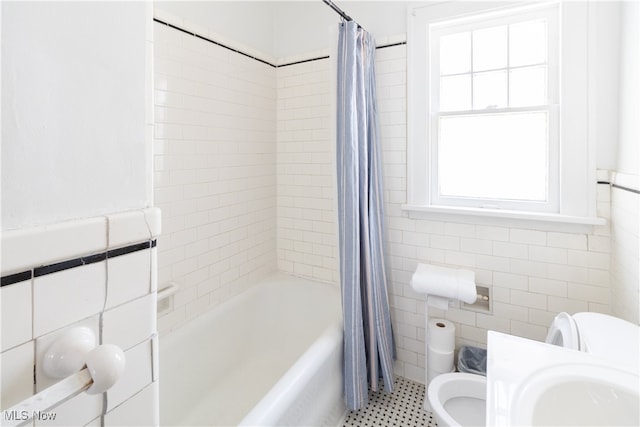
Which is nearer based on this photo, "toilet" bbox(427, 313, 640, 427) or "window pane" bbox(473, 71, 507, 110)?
"toilet" bbox(427, 313, 640, 427)

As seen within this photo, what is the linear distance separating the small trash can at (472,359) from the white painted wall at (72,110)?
1.97 metres

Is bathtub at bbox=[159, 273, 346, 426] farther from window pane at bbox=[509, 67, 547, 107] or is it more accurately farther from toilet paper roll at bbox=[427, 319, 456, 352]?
window pane at bbox=[509, 67, 547, 107]

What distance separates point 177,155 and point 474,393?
207 cm

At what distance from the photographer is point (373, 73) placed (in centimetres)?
202

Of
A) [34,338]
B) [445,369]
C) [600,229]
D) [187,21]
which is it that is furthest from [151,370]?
[600,229]

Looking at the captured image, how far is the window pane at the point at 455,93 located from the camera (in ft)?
6.56

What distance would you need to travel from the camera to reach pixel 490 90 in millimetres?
1945

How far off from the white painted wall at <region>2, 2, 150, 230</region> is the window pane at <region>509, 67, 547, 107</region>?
6.56ft

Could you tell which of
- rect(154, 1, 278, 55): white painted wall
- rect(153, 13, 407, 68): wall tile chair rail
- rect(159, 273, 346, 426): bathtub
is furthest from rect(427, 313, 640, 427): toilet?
rect(154, 1, 278, 55): white painted wall

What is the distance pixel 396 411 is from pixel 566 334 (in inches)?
45.2

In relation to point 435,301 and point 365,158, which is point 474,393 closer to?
point 435,301

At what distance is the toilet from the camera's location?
95 cm

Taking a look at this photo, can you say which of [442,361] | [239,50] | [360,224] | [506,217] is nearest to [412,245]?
[360,224]

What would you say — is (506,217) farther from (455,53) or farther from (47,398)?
(47,398)
